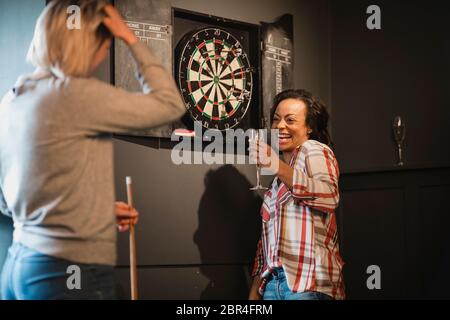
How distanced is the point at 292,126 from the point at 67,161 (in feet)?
5.32

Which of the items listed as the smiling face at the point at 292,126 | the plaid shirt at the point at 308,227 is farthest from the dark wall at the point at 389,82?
the plaid shirt at the point at 308,227

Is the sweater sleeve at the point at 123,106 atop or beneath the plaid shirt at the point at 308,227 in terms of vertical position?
atop

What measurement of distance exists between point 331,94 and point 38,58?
2.74 meters

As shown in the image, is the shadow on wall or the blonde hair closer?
the blonde hair

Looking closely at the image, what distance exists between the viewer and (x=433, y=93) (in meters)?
3.68

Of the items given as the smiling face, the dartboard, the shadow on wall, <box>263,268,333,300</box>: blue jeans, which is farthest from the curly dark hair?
<box>263,268,333,300</box>: blue jeans

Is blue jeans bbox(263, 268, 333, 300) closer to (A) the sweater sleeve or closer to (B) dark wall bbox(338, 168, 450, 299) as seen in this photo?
(B) dark wall bbox(338, 168, 450, 299)

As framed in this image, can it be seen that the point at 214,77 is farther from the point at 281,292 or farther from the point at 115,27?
the point at 115,27

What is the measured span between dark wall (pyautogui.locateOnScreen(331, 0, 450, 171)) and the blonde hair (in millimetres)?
2412

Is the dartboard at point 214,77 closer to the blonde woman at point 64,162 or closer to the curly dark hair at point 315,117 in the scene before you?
the curly dark hair at point 315,117

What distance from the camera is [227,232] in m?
3.43

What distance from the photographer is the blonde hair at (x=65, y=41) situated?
1714mm

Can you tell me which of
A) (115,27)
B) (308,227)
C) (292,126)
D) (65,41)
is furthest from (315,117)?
(65,41)

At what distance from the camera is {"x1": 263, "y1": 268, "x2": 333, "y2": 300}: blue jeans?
2.69m
